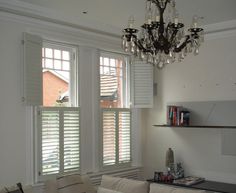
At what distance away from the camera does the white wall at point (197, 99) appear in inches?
203

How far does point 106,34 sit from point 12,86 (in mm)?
1789

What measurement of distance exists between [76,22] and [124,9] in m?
0.79

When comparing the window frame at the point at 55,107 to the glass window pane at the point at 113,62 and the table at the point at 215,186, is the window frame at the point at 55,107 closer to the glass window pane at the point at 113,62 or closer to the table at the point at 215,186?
the glass window pane at the point at 113,62

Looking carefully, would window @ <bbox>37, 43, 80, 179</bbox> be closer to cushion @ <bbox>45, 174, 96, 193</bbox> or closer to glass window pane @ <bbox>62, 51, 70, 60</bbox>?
glass window pane @ <bbox>62, 51, 70, 60</bbox>

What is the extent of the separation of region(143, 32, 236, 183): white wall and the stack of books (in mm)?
219

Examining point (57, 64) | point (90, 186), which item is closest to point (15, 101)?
point (57, 64)

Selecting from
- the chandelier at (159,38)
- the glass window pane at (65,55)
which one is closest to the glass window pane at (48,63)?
the glass window pane at (65,55)

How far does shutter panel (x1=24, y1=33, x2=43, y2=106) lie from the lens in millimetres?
4355

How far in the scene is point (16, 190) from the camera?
380 centimetres

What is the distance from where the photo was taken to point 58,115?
4797 mm

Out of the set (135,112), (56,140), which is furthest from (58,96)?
(135,112)

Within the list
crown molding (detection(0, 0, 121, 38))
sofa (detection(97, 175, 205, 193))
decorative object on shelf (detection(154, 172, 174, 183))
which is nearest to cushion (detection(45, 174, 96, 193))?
sofa (detection(97, 175, 205, 193))

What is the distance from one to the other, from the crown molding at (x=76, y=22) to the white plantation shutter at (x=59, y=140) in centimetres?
116

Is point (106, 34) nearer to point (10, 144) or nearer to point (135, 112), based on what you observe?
point (135, 112)
